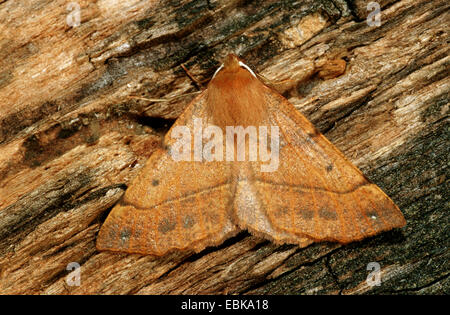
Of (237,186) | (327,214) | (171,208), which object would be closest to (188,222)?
(171,208)

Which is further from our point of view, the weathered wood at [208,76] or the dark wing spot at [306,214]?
the weathered wood at [208,76]

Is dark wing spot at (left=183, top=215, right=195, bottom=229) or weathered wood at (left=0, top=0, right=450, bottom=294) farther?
weathered wood at (left=0, top=0, right=450, bottom=294)

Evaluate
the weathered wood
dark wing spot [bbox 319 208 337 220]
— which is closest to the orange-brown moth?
dark wing spot [bbox 319 208 337 220]

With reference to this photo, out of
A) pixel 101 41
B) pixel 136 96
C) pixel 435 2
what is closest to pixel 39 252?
pixel 136 96

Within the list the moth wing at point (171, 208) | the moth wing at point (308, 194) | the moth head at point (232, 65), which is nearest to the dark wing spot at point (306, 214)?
the moth wing at point (308, 194)

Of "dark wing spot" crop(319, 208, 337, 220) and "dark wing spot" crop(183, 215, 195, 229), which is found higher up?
"dark wing spot" crop(183, 215, 195, 229)

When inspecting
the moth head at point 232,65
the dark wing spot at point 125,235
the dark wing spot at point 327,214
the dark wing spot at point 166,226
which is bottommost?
the dark wing spot at point 327,214

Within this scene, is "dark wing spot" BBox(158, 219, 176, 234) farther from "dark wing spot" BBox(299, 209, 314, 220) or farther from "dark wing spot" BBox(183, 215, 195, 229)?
"dark wing spot" BBox(299, 209, 314, 220)

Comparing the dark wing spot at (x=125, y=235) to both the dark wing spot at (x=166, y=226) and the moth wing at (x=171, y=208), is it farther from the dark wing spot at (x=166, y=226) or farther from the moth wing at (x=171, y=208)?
the dark wing spot at (x=166, y=226)

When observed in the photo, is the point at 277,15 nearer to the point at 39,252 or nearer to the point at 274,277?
the point at 274,277
